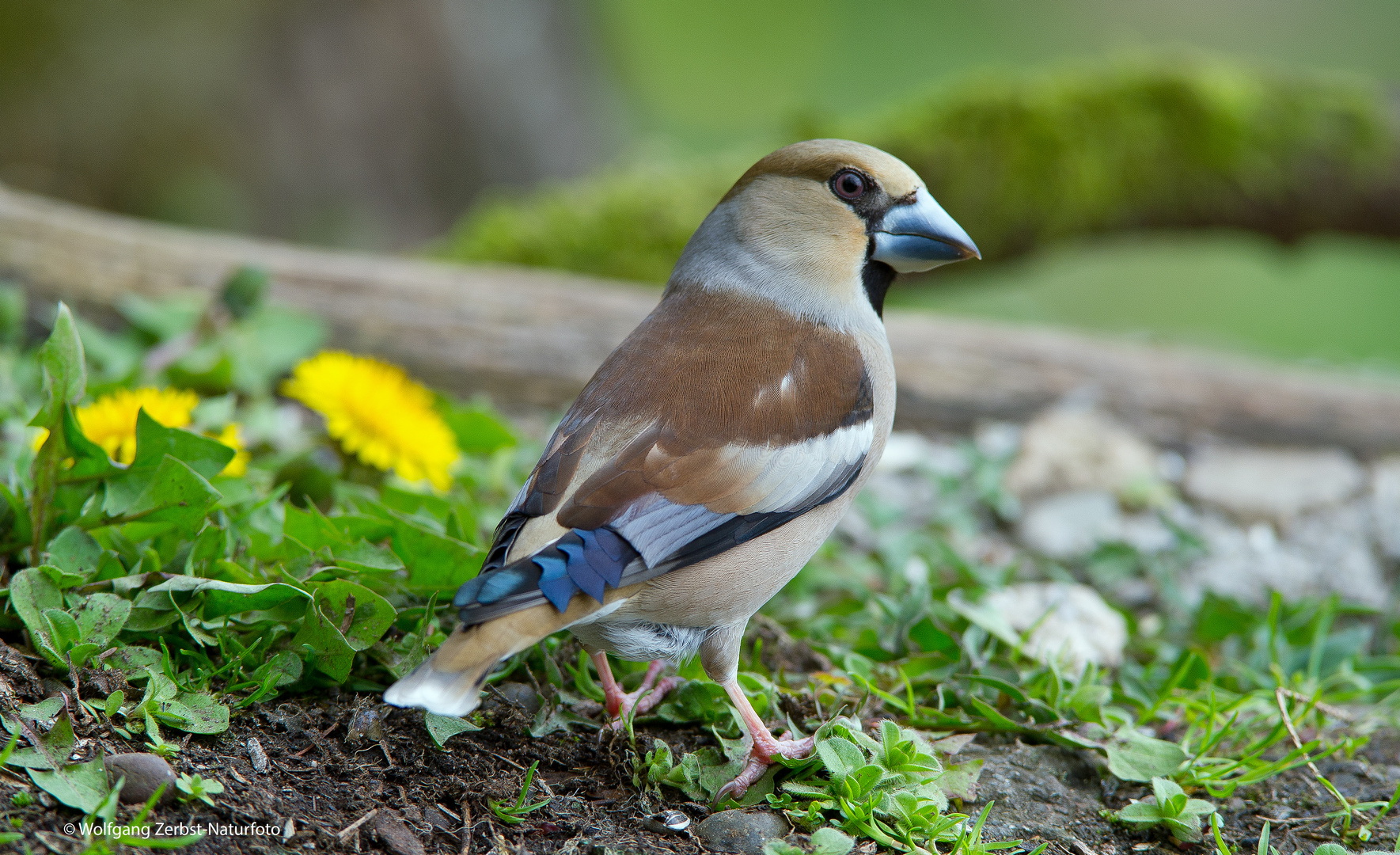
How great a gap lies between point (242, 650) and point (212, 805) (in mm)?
484

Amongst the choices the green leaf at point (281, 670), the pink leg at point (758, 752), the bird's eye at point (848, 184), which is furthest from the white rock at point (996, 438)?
the green leaf at point (281, 670)

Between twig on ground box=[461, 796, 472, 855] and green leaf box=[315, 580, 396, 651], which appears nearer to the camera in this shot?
twig on ground box=[461, 796, 472, 855]

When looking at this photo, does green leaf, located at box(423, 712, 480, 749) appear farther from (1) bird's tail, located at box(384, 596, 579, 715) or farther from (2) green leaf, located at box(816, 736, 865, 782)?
(2) green leaf, located at box(816, 736, 865, 782)

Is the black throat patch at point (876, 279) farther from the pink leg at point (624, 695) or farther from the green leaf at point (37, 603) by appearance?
the green leaf at point (37, 603)

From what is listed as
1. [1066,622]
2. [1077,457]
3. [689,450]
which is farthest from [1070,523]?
[689,450]

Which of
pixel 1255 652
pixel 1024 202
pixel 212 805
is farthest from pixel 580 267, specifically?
pixel 212 805

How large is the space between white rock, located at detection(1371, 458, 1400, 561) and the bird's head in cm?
282

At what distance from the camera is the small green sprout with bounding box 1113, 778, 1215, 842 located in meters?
2.52

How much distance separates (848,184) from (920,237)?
0.88ft

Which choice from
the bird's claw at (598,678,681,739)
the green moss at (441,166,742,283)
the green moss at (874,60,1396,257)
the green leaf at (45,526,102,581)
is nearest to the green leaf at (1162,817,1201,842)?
the bird's claw at (598,678,681,739)

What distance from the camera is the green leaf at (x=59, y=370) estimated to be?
2662mm

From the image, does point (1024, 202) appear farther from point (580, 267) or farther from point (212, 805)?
point (212, 805)

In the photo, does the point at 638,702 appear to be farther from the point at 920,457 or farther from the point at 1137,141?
the point at 1137,141

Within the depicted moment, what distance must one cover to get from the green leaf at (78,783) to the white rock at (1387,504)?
4.86m
